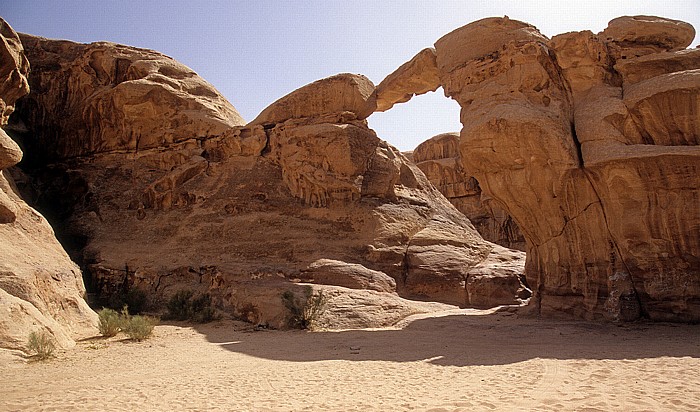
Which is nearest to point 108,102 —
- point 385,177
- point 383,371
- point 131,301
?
point 131,301

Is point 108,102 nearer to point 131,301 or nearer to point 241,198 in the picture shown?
point 241,198

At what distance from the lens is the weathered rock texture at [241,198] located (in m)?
15.4

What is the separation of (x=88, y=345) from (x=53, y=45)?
17.0m

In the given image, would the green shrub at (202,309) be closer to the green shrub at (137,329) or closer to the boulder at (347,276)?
the green shrub at (137,329)

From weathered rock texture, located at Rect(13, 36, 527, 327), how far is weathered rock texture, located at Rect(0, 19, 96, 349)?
302cm

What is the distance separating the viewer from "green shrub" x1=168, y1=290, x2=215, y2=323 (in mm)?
13500

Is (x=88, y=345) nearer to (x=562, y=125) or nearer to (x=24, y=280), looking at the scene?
(x=24, y=280)

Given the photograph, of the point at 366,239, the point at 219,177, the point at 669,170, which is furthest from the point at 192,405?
the point at 219,177

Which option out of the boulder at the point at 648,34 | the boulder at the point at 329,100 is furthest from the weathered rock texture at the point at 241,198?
the boulder at the point at 648,34

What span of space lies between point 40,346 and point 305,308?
5.69 m

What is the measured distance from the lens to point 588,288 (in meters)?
11.9

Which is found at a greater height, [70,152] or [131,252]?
[70,152]

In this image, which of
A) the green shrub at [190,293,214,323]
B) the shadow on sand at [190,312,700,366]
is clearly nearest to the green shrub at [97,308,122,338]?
the shadow on sand at [190,312,700,366]

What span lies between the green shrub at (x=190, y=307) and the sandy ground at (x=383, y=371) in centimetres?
189
